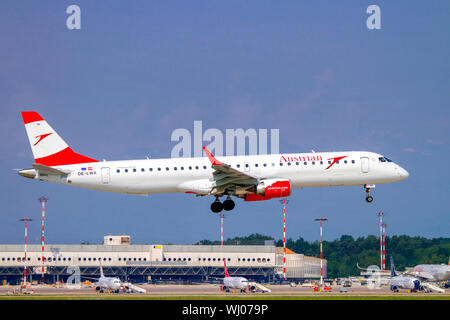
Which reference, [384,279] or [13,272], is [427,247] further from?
[13,272]

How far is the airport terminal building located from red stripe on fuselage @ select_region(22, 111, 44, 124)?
3058 inches

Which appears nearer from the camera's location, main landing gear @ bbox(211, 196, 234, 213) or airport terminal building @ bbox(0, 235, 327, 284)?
main landing gear @ bbox(211, 196, 234, 213)

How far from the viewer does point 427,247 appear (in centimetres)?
19438

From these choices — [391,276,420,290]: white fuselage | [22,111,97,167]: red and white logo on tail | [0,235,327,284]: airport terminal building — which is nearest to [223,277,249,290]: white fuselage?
[391,276,420,290]: white fuselage

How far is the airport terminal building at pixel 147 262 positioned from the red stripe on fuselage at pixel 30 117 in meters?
77.7

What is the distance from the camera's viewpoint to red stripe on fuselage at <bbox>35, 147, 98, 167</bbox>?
70.2 metres

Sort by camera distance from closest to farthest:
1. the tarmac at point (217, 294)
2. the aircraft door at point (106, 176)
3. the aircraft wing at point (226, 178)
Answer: the aircraft wing at point (226, 178)
the aircraft door at point (106, 176)
the tarmac at point (217, 294)

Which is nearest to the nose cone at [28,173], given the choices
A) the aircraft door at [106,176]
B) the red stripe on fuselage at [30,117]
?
the aircraft door at [106,176]

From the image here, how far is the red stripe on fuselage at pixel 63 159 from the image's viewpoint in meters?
70.2

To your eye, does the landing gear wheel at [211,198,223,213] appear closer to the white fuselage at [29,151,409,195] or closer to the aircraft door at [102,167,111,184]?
the white fuselage at [29,151,409,195]

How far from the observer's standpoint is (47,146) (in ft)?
233

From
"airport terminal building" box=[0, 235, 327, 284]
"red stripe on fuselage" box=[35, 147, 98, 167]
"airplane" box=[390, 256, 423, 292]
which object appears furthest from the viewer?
"airport terminal building" box=[0, 235, 327, 284]

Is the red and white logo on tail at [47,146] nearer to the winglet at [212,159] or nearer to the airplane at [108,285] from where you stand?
the winglet at [212,159]
